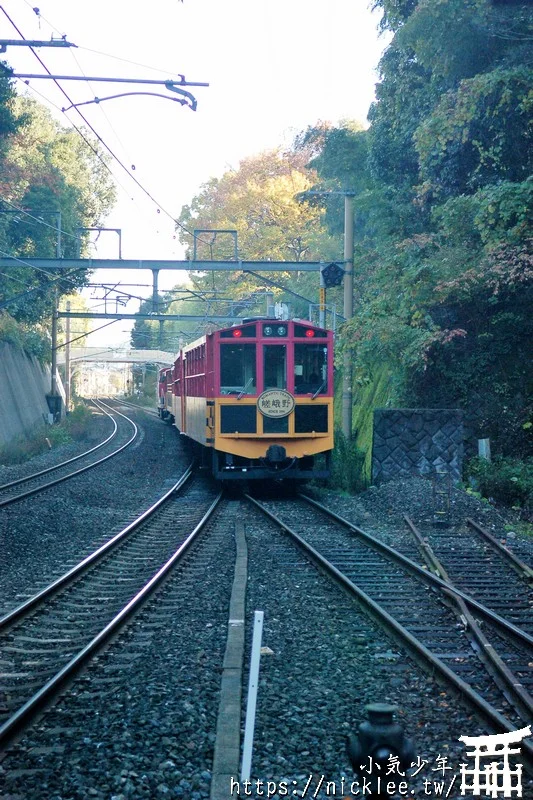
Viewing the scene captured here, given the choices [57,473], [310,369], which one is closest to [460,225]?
[310,369]

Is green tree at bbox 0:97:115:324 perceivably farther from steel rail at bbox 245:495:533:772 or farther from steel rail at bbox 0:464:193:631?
steel rail at bbox 245:495:533:772

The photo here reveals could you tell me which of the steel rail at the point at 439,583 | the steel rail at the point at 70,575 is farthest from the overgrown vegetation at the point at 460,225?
the steel rail at the point at 70,575

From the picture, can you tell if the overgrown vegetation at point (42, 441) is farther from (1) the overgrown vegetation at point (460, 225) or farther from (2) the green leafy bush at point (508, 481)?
(2) the green leafy bush at point (508, 481)

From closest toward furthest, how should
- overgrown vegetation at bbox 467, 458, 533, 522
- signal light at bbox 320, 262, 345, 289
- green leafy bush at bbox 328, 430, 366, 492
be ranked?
overgrown vegetation at bbox 467, 458, 533, 522, green leafy bush at bbox 328, 430, 366, 492, signal light at bbox 320, 262, 345, 289

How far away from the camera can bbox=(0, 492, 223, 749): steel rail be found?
15.6 ft

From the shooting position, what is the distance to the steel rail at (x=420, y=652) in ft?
15.3

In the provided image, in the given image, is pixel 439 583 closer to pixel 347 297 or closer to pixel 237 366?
pixel 237 366

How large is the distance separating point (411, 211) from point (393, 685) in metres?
15.5

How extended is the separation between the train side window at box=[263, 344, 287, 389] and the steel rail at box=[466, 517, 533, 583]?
16.2 feet

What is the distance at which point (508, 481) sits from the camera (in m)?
14.0

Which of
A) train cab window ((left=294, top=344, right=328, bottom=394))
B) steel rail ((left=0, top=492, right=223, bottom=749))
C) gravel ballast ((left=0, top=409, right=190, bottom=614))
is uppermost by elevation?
train cab window ((left=294, top=344, right=328, bottom=394))

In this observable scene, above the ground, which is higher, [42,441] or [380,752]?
[380,752]

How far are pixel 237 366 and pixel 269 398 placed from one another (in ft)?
2.64

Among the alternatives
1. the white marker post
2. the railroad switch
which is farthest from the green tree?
the railroad switch
